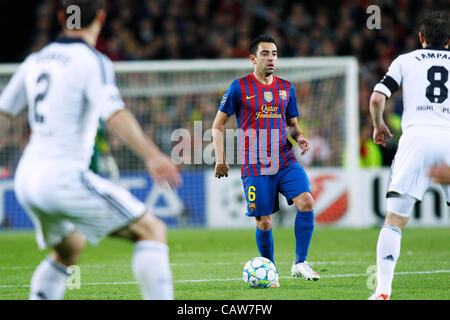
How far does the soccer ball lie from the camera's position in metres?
6.66

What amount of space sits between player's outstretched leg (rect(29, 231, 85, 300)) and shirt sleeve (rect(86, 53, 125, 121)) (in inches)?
35.6

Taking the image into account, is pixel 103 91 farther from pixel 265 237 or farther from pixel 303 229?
pixel 303 229

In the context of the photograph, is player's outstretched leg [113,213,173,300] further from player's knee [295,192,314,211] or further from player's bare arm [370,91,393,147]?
player's knee [295,192,314,211]

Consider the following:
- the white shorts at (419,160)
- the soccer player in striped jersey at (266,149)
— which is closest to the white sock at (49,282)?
the white shorts at (419,160)

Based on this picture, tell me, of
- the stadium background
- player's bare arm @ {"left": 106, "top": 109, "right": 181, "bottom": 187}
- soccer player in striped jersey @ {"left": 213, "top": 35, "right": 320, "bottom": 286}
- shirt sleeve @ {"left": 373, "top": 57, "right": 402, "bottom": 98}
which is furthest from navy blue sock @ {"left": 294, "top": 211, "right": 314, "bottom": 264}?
the stadium background

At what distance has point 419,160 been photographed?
555 cm

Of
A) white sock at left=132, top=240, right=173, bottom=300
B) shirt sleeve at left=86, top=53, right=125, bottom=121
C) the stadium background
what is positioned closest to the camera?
shirt sleeve at left=86, top=53, right=125, bottom=121

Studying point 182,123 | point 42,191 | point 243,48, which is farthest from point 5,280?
point 243,48

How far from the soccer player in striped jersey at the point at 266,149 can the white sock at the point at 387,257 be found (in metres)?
1.80

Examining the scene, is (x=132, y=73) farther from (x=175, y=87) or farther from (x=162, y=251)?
(x=162, y=251)

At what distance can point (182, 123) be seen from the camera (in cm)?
1571

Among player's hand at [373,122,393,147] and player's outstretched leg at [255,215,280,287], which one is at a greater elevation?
player's hand at [373,122,393,147]

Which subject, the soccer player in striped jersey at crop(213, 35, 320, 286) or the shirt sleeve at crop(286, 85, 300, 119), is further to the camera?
the shirt sleeve at crop(286, 85, 300, 119)
